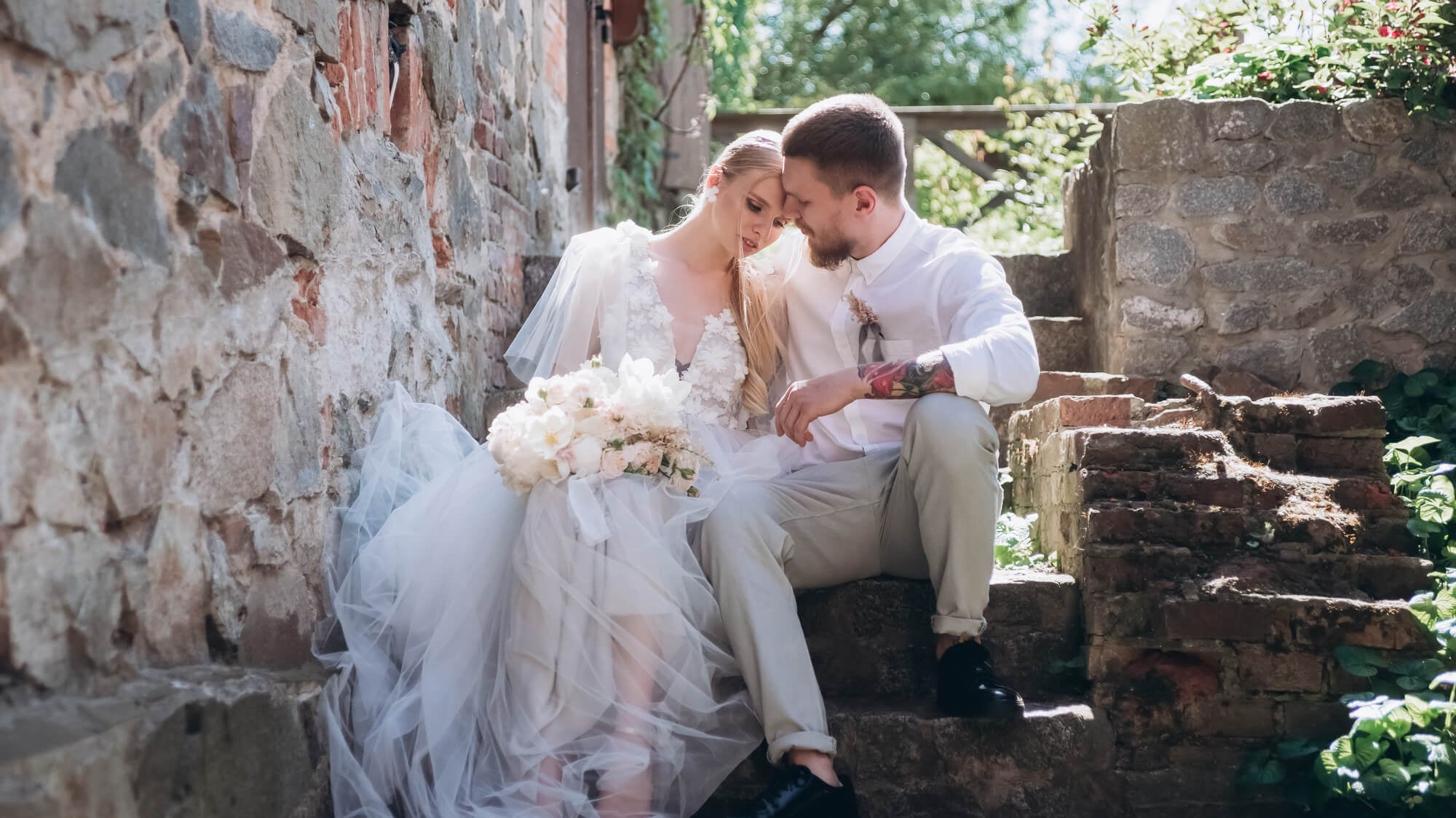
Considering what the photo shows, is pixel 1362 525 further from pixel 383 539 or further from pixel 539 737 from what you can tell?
pixel 383 539

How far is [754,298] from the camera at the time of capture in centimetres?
304

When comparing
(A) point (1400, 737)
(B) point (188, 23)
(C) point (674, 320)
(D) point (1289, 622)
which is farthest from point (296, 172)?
(A) point (1400, 737)

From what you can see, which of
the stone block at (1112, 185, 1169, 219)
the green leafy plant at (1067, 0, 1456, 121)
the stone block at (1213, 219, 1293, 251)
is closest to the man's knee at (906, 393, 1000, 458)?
the stone block at (1112, 185, 1169, 219)

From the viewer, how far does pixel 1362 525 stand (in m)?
2.75

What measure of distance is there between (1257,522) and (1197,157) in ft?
6.04

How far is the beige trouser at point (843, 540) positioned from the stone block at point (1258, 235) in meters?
2.03

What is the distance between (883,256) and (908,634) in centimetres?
90

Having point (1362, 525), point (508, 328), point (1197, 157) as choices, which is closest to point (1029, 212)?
point (1197, 157)

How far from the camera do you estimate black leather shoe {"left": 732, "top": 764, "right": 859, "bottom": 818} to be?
2.19 meters

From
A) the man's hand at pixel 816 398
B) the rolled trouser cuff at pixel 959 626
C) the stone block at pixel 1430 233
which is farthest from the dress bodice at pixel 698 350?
the stone block at pixel 1430 233

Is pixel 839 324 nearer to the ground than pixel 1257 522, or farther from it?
farther from it

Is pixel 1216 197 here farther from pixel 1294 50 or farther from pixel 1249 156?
pixel 1294 50

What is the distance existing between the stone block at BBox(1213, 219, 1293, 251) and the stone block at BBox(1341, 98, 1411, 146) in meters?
0.39

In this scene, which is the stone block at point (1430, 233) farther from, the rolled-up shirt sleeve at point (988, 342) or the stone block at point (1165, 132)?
the rolled-up shirt sleeve at point (988, 342)
